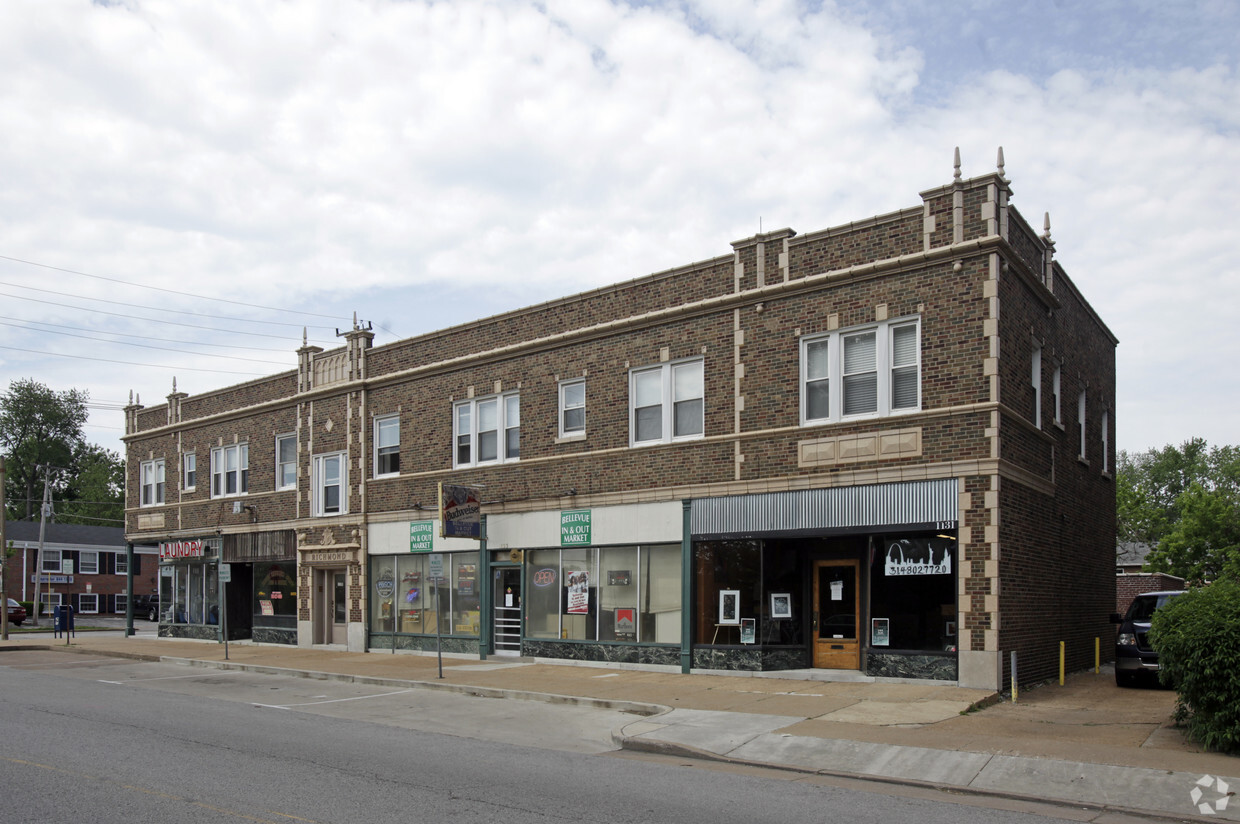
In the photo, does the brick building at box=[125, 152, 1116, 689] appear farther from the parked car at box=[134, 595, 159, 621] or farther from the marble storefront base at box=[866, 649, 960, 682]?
the parked car at box=[134, 595, 159, 621]

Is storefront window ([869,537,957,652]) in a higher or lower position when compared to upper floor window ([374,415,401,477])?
lower

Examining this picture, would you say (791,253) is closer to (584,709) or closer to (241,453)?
(584,709)

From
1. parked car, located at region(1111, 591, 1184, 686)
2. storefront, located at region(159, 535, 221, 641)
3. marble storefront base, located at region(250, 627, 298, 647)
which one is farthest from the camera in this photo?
storefront, located at region(159, 535, 221, 641)

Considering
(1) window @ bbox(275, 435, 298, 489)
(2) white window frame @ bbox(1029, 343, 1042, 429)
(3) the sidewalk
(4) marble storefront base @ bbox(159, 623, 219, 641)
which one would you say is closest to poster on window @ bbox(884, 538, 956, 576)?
(3) the sidewalk

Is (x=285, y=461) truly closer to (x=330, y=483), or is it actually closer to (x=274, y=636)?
(x=330, y=483)

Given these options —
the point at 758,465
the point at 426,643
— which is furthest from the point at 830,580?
the point at 426,643

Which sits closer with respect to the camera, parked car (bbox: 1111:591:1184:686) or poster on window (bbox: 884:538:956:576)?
poster on window (bbox: 884:538:956:576)

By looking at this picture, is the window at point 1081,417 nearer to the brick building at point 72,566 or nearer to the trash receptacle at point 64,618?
the trash receptacle at point 64,618

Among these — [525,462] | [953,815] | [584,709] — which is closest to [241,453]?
[525,462]

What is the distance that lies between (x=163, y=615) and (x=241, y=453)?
7.92 meters

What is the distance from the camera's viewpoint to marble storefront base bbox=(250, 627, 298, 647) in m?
29.8

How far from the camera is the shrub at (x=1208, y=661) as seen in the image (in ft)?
35.6

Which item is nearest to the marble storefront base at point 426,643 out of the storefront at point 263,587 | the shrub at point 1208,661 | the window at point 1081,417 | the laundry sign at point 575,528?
the storefront at point 263,587

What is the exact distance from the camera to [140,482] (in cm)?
3825
